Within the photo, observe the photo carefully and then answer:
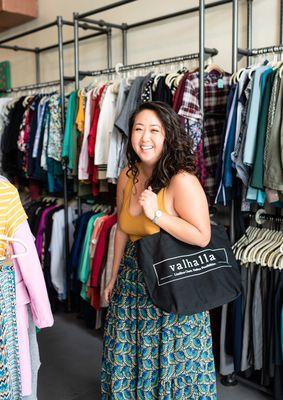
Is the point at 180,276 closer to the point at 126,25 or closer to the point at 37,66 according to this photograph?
the point at 126,25

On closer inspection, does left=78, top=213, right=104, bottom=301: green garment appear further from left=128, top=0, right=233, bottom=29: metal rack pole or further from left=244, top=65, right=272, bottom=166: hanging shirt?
left=128, top=0, right=233, bottom=29: metal rack pole

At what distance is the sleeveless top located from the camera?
1521 mm

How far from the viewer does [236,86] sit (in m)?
2.19

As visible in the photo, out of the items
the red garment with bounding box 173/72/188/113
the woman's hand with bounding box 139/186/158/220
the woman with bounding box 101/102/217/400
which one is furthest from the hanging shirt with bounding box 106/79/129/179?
the woman's hand with bounding box 139/186/158/220

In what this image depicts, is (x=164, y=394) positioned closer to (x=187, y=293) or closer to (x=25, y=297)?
(x=187, y=293)

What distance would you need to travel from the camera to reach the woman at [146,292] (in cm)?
148

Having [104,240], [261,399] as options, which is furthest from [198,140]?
[261,399]

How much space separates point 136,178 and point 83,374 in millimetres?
1398

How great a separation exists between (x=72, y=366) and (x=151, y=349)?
1203 millimetres

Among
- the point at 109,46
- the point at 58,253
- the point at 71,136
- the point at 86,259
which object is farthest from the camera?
the point at 109,46

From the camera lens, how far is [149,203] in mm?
1478

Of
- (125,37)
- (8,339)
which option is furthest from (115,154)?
(8,339)

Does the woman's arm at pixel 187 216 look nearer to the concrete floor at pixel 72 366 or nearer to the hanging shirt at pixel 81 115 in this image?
the concrete floor at pixel 72 366

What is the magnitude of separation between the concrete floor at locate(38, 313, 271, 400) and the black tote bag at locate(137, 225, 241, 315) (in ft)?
3.51
